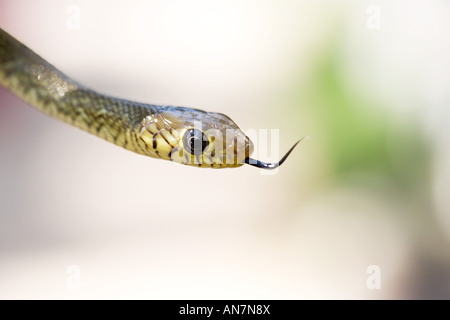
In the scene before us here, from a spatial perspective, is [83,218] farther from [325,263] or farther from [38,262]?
[325,263]

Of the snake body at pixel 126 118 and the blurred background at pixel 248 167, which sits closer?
the snake body at pixel 126 118

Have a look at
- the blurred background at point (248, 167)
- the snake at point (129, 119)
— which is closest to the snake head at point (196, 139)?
the snake at point (129, 119)

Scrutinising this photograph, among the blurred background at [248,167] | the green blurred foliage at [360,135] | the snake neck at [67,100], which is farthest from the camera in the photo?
the green blurred foliage at [360,135]

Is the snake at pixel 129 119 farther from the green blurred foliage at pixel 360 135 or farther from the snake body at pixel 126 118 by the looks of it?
the green blurred foliage at pixel 360 135

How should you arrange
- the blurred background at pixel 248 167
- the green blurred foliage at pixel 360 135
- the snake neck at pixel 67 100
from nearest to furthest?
the snake neck at pixel 67 100, the blurred background at pixel 248 167, the green blurred foliage at pixel 360 135

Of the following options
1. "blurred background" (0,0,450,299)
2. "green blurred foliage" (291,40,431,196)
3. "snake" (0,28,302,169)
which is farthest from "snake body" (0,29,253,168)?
"green blurred foliage" (291,40,431,196)

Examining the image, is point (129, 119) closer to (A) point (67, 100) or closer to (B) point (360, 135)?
(A) point (67, 100)
